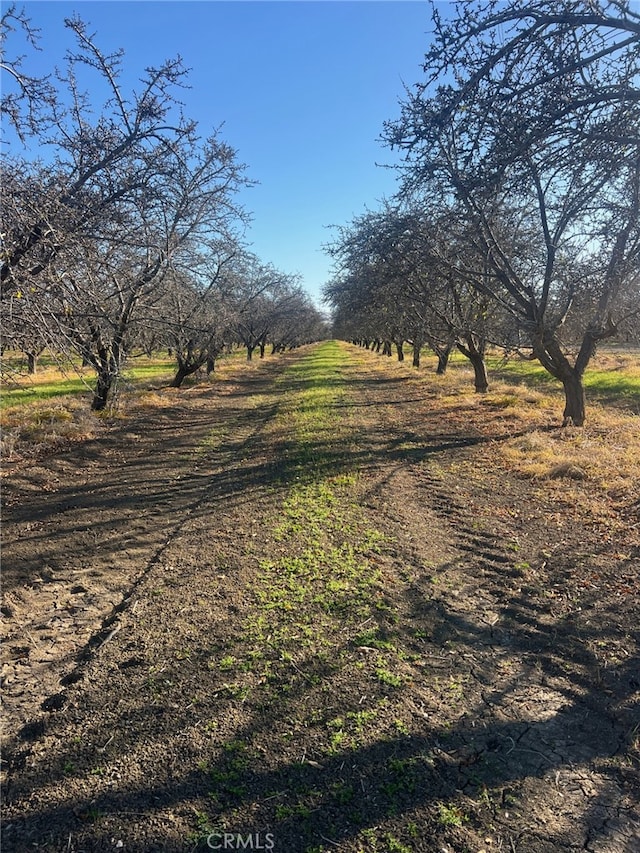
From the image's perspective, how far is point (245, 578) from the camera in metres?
4.52

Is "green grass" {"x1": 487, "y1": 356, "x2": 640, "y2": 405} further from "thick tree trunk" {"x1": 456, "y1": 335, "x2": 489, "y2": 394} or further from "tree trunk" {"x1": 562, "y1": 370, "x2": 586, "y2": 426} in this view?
"tree trunk" {"x1": 562, "y1": 370, "x2": 586, "y2": 426}

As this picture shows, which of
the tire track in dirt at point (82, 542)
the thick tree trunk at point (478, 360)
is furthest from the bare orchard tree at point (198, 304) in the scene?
the thick tree trunk at point (478, 360)

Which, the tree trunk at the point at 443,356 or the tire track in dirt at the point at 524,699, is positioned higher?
the tree trunk at the point at 443,356

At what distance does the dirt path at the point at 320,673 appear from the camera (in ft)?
Answer: 7.28

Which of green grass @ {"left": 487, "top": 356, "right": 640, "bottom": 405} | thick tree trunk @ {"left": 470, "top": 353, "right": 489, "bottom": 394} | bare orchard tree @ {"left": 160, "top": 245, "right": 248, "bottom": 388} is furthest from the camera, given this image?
green grass @ {"left": 487, "top": 356, "right": 640, "bottom": 405}

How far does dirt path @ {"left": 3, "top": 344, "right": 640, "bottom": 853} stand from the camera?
2219 mm

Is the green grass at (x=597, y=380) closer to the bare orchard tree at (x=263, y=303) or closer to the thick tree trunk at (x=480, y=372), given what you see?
the thick tree trunk at (x=480, y=372)

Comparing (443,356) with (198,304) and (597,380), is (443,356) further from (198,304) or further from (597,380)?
(198,304)

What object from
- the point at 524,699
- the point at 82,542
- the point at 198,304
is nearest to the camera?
the point at 524,699

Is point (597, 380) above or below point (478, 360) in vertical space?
below

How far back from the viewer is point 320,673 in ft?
10.5

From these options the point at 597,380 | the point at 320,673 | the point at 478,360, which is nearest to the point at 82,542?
the point at 320,673

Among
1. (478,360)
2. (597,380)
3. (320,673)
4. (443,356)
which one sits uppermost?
(443,356)

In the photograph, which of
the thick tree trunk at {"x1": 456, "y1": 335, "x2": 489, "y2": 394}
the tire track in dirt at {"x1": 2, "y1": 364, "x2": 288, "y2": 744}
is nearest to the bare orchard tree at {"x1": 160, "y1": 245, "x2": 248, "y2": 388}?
the tire track in dirt at {"x1": 2, "y1": 364, "x2": 288, "y2": 744}
